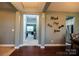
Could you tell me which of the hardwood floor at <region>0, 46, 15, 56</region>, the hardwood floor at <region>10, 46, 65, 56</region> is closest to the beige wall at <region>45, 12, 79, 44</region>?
the hardwood floor at <region>10, 46, 65, 56</region>

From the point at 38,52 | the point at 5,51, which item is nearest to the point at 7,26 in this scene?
the point at 5,51

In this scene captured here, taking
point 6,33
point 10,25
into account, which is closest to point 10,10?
point 10,25

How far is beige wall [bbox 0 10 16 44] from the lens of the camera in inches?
296

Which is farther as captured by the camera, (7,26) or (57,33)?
(57,33)

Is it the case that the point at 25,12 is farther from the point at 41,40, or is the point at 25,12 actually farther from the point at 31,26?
the point at 31,26

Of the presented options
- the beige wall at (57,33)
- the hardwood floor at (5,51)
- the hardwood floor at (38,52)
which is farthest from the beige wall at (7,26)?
the beige wall at (57,33)

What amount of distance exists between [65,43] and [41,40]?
1503 millimetres

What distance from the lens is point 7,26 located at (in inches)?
297

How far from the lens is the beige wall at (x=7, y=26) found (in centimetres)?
751

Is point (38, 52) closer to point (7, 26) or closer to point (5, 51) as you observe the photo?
point (5, 51)

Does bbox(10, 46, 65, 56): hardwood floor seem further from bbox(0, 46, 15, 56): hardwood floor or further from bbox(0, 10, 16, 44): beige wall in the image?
bbox(0, 10, 16, 44): beige wall

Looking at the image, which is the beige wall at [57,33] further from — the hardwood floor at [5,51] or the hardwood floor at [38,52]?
the hardwood floor at [5,51]

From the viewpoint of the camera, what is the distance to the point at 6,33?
297 inches

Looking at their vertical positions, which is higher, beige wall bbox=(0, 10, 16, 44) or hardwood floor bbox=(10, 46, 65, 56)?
beige wall bbox=(0, 10, 16, 44)
